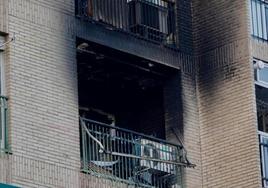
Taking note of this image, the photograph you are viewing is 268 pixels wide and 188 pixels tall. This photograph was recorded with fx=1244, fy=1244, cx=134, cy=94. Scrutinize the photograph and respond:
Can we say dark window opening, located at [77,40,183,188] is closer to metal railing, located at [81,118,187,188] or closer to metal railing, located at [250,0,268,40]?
metal railing, located at [81,118,187,188]

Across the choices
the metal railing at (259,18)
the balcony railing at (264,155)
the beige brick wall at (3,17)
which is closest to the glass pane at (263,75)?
the metal railing at (259,18)

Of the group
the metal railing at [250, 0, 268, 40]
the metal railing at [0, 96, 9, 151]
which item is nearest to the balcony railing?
the metal railing at [250, 0, 268, 40]

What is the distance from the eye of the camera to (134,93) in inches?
973

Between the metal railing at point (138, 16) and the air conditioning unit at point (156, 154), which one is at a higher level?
the metal railing at point (138, 16)

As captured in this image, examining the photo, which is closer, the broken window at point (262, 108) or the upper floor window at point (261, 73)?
the broken window at point (262, 108)

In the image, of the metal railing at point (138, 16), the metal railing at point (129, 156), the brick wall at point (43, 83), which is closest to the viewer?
the brick wall at point (43, 83)

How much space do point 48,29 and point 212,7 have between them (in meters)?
4.19

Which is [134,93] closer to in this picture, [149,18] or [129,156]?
[149,18]

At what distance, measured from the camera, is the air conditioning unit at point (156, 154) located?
75.0ft

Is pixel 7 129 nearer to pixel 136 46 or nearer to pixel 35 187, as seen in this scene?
pixel 35 187

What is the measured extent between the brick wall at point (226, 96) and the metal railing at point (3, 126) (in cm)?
473

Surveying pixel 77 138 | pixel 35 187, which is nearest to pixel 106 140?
pixel 77 138

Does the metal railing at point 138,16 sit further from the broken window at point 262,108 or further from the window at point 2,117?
the window at point 2,117

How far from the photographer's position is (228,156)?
23.0m
